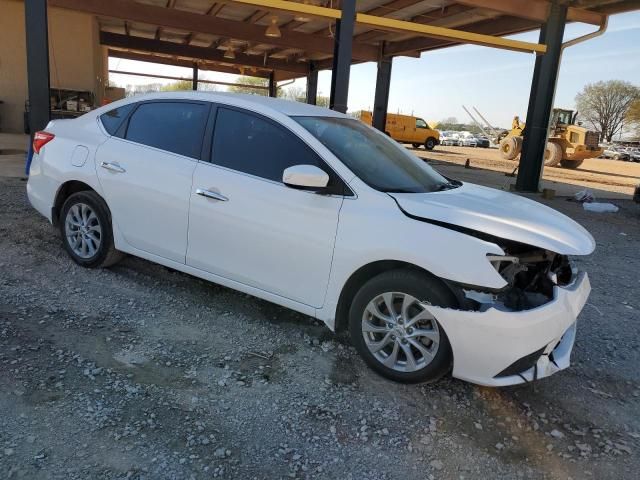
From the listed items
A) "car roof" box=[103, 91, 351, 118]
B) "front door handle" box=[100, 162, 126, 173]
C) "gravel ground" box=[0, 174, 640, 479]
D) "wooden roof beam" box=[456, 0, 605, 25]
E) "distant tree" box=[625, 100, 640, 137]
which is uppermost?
"distant tree" box=[625, 100, 640, 137]

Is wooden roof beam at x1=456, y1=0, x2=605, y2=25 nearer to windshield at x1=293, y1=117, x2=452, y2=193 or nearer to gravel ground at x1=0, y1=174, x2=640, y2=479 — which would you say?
windshield at x1=293, y1=117, x2=452, y2=193

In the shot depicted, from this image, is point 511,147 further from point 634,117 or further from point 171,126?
point 634,117

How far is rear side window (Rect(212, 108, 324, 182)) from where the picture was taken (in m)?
3.54

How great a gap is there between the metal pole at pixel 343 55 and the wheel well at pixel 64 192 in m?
5.25

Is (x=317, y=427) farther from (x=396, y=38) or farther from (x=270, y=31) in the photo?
(x=396, y=38)

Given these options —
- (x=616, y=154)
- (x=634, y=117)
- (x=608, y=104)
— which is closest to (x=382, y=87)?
(x=616, y=154)

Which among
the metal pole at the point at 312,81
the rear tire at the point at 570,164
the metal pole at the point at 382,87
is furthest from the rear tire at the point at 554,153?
the metal pole at the point at 312,81

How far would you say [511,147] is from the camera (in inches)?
988

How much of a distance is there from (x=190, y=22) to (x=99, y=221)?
485 inches

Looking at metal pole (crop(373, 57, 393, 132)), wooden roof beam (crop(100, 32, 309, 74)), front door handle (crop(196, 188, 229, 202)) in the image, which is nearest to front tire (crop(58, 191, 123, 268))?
front door handle (crop(196, 188, 229, 202))

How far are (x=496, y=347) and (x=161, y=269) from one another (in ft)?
10.4

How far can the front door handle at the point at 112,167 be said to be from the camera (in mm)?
4199

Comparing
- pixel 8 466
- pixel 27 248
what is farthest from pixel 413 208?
pixel 27 248

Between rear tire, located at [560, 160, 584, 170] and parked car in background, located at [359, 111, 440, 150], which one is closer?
rear tire, located at [560, 160, 584, 170]
